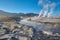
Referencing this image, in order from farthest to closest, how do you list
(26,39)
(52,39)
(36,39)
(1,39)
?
(52,39) < (36,39) < (26,39) < (1,39)

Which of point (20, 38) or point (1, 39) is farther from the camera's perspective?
point (20, 38)

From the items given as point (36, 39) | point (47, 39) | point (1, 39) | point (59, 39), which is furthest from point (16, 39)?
point (59, 39)

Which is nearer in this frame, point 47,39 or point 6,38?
point 6,38

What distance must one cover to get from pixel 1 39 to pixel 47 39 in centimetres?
617

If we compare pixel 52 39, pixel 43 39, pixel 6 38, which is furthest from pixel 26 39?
pixel 52 39

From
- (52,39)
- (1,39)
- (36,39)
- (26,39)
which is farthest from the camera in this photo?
(52,39)

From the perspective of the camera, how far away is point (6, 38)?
47.1ft

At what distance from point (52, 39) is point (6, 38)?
6335mm

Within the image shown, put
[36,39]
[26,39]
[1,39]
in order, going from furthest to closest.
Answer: [36,39] < [26,39] < [1,39]

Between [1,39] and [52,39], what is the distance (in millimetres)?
6929

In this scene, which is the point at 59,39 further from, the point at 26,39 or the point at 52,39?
the point at 26,39

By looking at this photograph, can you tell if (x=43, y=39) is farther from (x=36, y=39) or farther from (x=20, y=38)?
(x=20, y=38)

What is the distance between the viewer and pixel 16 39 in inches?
590

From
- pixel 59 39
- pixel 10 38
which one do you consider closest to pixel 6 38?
pixel 10 38
